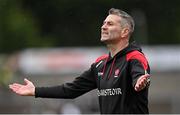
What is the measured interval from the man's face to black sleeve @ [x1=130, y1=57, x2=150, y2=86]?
40 centimetres

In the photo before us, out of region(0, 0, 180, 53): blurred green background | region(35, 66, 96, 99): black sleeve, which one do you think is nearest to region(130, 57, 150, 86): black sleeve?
region(35, 66, 96, 99): black sleeve

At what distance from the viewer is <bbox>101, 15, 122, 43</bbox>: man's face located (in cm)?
959

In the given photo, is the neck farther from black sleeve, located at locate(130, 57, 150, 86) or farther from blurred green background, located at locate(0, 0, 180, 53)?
blurred green background, located at locate(0, 0, 180, 53)

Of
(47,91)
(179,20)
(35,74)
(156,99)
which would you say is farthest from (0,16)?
(47,91)

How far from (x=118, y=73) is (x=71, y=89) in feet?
2.70

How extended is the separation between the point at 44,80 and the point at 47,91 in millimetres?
29483

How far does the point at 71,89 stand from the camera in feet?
33.0

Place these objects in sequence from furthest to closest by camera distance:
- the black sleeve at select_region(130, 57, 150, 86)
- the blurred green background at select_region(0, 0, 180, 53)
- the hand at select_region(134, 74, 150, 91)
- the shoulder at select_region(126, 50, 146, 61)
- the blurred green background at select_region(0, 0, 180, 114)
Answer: the blurred green background at select_region(0, 0, 180, 53) → the blurred green background at select_region(0, 0, 180, 114) → the shoulder at select_region(126, 50, 146, 61) → the black sleeve at select_region(130, 57, 150, 86) → the hand at select_region(134, 74, 150, 91)

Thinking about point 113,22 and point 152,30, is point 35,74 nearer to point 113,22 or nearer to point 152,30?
point 152,30

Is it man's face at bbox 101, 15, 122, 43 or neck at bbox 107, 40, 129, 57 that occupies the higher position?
man's face at bbox 101, 15, 122, 43

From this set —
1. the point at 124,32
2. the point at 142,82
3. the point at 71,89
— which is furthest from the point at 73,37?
the point at 142,82

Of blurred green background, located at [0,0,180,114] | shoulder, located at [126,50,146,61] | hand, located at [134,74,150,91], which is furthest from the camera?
blurred green background, located at [0,0,180,114]

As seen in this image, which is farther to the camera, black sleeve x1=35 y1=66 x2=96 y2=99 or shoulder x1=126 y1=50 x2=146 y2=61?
black sleeve x1=35 y1=66 x2=96 y2=99

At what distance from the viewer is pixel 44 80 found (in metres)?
39.5
